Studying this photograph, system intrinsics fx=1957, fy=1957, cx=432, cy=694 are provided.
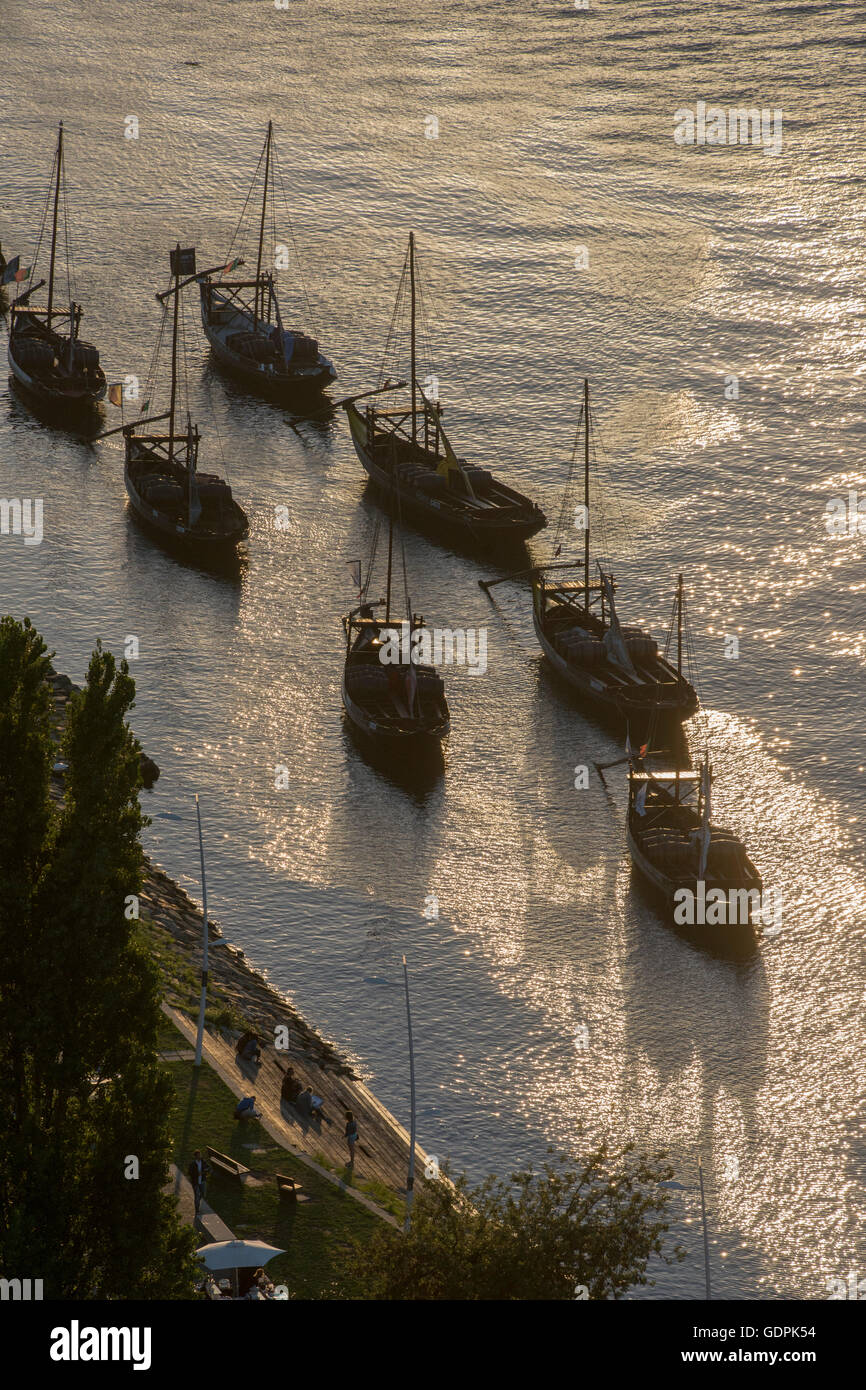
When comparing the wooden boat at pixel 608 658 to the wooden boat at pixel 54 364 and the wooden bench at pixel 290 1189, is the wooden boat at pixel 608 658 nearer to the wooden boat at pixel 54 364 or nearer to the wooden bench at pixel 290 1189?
the wooden boat at pixel 54 364

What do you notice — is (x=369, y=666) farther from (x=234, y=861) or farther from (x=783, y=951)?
(x=783, y=951)

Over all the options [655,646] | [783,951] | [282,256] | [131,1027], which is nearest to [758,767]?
[655,646]

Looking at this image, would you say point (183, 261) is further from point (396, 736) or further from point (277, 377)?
point (396, 736)

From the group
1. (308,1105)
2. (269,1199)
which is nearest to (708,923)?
(308,1105)

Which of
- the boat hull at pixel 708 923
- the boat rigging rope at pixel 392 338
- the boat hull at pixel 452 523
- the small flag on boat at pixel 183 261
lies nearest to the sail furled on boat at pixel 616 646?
the boat hull at pixel 452 523

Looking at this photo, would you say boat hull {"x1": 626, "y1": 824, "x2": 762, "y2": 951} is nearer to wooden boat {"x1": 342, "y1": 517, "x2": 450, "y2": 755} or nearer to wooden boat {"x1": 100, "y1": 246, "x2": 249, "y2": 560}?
wooden boat {"x1": 342, "y1": 517, "x2": 450, "y2": 755}
